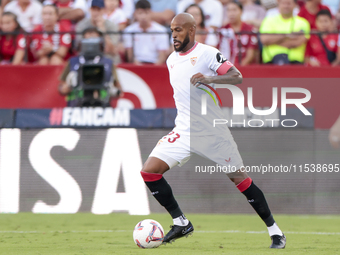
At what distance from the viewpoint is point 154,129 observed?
28.8 feet

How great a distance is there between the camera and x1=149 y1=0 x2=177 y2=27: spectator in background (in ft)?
35.2

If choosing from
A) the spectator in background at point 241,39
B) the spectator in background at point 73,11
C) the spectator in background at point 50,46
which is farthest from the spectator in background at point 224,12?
the spectator in background at point 50,46

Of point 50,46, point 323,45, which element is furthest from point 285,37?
point 50,46

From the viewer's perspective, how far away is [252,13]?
10.9 metres

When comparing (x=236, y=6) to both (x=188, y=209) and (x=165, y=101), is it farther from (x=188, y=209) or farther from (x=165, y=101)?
(x=188, y=209)

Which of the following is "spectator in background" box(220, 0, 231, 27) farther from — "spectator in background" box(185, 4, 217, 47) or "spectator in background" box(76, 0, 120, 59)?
"spectator in background" box(76, 0, 120, 59)

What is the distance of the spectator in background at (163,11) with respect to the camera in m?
10.7

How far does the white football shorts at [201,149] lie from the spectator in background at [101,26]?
4710 millimetres

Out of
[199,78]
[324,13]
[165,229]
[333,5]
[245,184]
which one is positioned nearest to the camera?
[199,78]

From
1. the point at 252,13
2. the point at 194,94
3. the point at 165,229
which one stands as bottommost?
the point at 165,229

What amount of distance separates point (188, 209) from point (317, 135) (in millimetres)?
2279

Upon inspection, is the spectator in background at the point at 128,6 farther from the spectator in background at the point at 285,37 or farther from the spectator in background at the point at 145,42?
the spectator in background at the point at 285,37

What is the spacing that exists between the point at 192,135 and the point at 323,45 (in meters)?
5.11

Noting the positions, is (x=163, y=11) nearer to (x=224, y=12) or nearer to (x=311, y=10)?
(x=224, y=12)
